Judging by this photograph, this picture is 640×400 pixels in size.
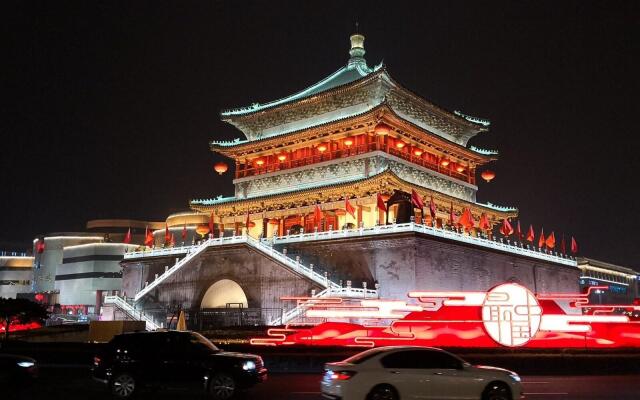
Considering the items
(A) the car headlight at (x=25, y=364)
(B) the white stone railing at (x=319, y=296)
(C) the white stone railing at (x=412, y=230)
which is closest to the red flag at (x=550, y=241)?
(C) the white stone railing at (x=412, y=230)

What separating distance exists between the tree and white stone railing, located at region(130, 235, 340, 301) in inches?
264

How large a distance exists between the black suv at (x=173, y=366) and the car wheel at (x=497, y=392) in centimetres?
454

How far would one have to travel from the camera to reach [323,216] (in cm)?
3878

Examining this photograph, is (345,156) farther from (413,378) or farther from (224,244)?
(413,378)

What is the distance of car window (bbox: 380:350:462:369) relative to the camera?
403 inches

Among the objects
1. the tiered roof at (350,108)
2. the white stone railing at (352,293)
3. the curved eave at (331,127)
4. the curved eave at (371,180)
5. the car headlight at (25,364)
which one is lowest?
the car headlight at (25,364)

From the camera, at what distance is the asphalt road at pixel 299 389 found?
39.5ft

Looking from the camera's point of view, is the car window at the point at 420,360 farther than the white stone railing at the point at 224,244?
No

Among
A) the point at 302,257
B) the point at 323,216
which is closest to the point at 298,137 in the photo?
the point at 323,216

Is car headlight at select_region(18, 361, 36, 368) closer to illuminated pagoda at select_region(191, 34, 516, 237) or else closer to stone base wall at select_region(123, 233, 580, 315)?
stone base wall at select_region(123, 233, 580, 315)

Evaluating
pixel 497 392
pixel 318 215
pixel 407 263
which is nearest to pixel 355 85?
pixel 318 215

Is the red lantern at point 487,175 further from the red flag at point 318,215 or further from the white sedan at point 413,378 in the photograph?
the white sedan at point 413,378

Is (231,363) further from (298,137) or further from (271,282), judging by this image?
(298,137)

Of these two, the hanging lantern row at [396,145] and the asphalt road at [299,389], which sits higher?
the hanging lantern row at [396,145]
